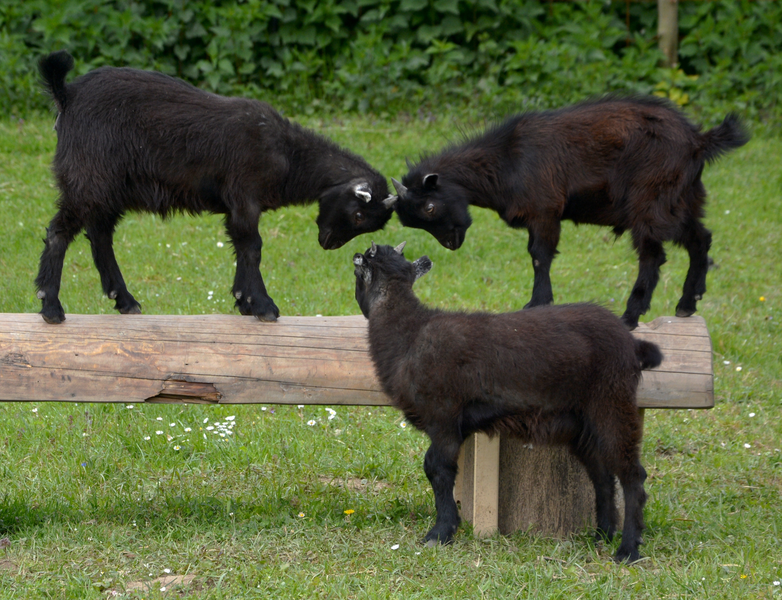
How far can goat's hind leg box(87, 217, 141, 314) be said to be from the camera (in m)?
5.05

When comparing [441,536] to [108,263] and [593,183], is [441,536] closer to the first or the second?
[593,183]

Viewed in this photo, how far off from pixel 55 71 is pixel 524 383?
2912mm

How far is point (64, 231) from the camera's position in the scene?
4762 millimetres

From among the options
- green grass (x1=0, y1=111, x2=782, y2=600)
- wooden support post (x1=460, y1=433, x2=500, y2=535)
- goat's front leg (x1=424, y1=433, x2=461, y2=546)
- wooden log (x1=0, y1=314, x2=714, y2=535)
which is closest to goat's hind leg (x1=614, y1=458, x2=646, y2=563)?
green grass (x1=0, y1=111, x2=782, y2=600)

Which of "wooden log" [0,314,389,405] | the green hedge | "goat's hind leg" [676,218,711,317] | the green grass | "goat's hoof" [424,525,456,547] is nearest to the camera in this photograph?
the green grass

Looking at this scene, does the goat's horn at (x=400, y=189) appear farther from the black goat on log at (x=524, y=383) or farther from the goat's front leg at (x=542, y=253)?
the black goat on log at (x=524, y=383)

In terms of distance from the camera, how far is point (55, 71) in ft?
15.3

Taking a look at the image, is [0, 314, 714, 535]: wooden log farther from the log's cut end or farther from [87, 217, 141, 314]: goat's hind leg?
[87, 217, 141, 314]: goat's hind leg

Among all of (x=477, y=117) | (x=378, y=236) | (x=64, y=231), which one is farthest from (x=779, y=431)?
(x=477, y=117)

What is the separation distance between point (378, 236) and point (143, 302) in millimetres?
2469

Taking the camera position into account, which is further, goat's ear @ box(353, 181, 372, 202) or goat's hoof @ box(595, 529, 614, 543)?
goat's ear @ box(353, 181, 372, 202)

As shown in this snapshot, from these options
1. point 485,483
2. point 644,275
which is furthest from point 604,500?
point 644,275

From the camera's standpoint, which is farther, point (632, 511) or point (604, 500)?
point (604, 500)

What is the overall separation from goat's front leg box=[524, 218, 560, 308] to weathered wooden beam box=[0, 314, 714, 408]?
25.3 inches
